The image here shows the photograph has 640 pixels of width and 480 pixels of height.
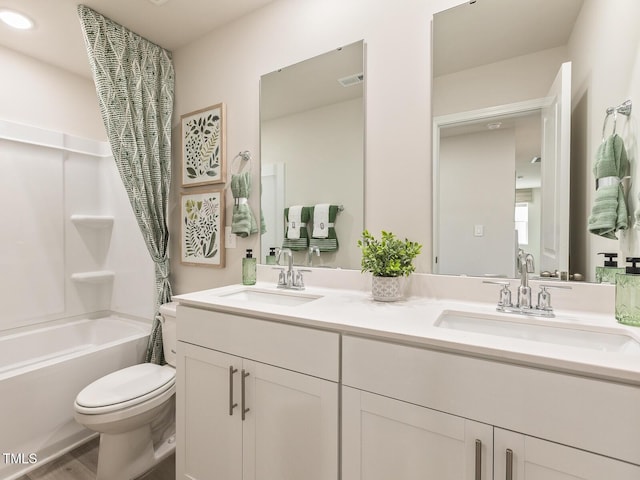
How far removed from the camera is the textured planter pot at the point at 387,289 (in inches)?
50.0

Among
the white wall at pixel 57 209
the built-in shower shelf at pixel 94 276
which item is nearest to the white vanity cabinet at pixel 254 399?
the white wall at pixel 57 209

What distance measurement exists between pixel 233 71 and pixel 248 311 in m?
1.54

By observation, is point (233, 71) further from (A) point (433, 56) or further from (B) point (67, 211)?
(B) point (67, 211)

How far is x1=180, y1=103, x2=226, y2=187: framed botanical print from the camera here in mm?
1959

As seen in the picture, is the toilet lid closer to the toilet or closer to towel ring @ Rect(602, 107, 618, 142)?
the toilet

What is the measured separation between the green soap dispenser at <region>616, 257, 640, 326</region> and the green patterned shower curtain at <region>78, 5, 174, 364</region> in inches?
89.2

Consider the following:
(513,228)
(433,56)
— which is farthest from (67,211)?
(513,228)

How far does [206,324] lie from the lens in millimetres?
1293

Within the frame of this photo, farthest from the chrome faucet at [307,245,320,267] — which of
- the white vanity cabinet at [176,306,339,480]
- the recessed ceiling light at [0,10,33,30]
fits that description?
the recessed ceiling light at [0,10,33,30]

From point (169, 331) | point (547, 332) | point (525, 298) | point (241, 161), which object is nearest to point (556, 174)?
point (525, 298)

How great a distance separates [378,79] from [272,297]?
3.81 ft

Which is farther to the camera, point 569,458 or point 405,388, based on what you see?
point 405,388

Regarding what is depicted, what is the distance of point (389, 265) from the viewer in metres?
1.26

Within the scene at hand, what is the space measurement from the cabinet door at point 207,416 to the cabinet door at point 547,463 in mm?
870
